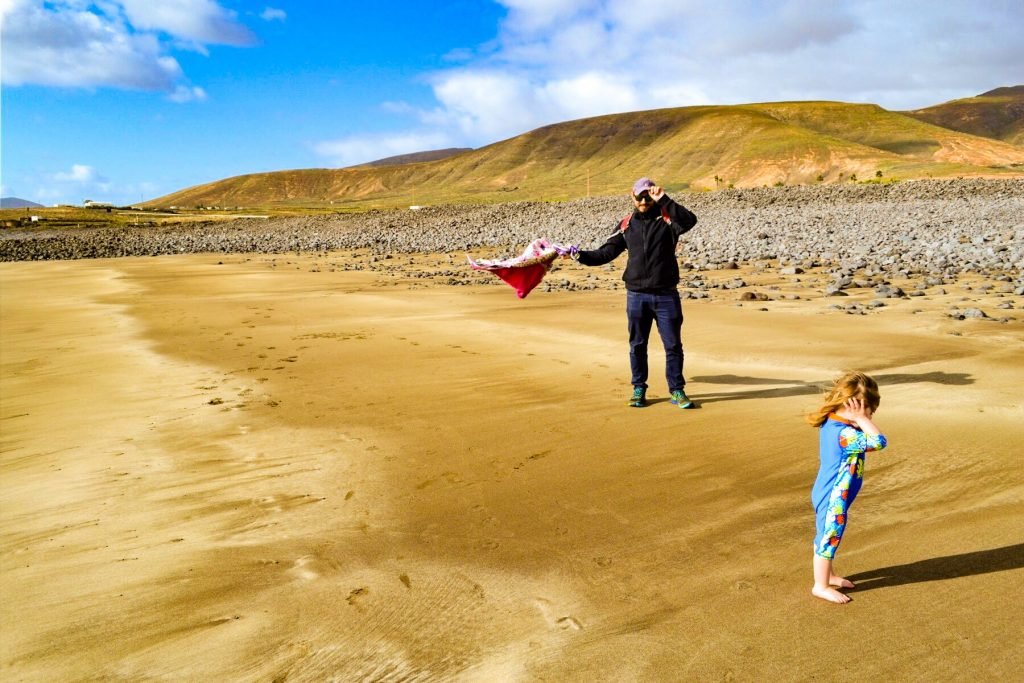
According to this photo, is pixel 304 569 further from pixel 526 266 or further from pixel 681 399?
pixel 526 266

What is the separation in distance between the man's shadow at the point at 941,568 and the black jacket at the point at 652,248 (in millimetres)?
3639

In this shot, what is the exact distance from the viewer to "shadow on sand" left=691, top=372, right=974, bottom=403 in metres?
7.62

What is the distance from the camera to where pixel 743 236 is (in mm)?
23312

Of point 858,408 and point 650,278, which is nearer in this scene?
point 858,408

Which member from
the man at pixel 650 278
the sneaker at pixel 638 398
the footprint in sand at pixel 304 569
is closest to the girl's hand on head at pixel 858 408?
the footprint in sand at pixel 304 569

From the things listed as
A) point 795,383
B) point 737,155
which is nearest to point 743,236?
point 795,383

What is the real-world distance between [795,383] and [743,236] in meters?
16.3

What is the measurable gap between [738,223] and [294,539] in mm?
25257

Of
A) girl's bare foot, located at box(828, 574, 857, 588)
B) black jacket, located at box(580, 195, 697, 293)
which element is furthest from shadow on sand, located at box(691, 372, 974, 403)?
girl's bare foot, located at box(828, 574, 857, 588)

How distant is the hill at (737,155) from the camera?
92.1 metres

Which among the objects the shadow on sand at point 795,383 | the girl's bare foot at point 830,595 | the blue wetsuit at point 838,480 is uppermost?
the blue wetsuit at point 838,480

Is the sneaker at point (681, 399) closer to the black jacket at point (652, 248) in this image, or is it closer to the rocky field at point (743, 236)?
the black jacket at point (652, 248)

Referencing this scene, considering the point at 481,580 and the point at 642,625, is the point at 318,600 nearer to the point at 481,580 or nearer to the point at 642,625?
the point at 481,580

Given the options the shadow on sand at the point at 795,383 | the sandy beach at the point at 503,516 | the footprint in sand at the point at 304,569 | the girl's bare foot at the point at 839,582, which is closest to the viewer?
the sandy beach at the point at 503,516
